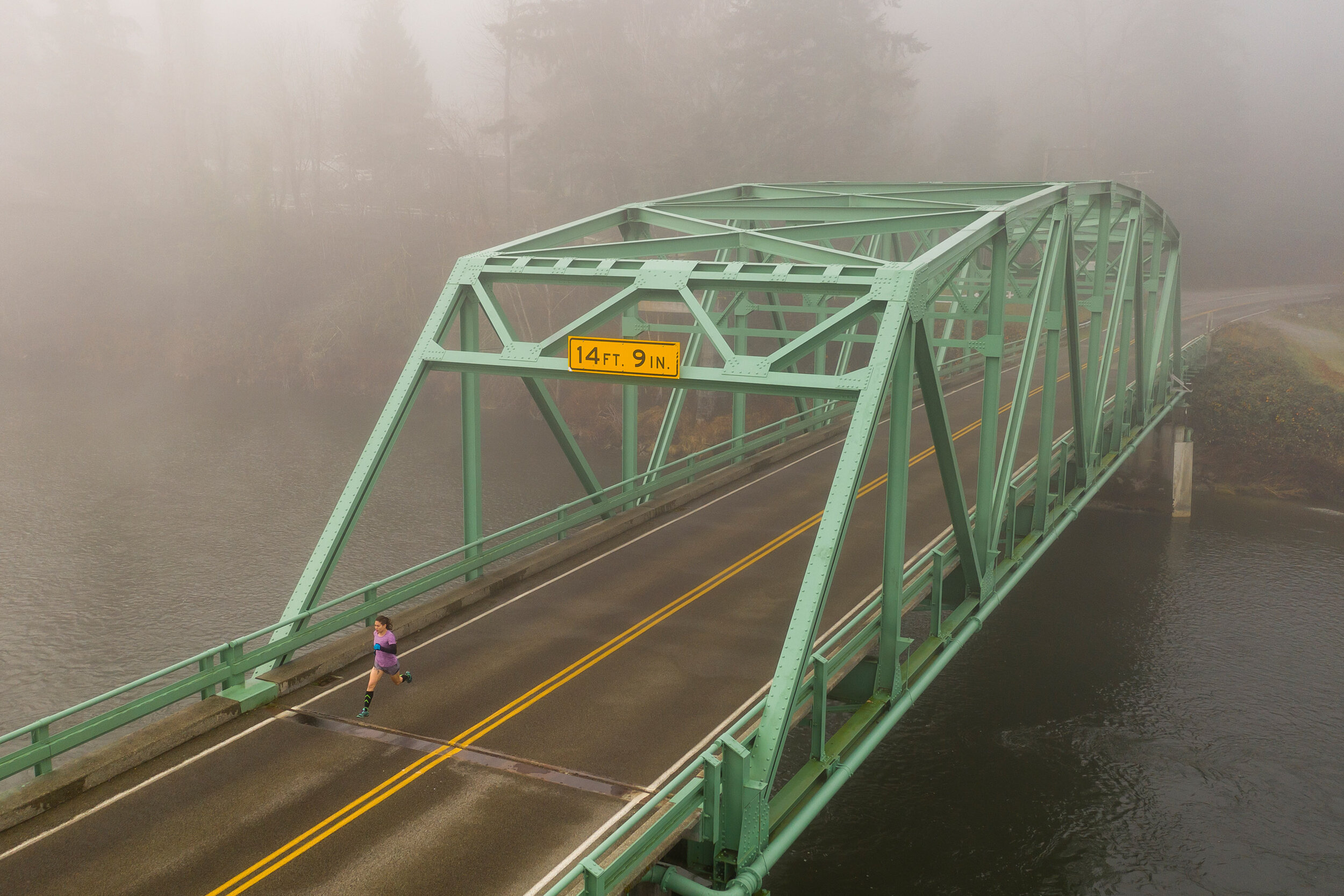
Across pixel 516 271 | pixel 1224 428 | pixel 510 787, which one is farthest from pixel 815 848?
pixel 1224 428

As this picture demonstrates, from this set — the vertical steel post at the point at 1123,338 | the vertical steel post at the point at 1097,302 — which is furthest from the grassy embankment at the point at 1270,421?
the vertical steel post at the point at 1097,302

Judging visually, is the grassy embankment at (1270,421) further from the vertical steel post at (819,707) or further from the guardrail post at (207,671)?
the guardrail post at (207,671)

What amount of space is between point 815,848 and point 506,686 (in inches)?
339

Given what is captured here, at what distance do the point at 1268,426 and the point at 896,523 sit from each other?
1652 inches

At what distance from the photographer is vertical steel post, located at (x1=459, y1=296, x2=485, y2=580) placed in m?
16.4

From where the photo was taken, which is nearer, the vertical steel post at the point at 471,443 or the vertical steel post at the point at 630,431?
the vertical steel post at the point at 471,443

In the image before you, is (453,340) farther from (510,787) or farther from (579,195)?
(510,787)

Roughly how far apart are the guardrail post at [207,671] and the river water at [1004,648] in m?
10.5

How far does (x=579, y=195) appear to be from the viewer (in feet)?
198

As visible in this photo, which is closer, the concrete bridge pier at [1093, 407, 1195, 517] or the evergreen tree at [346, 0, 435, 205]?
the concrete bridge pier at [1093, 407, 1195, 517]

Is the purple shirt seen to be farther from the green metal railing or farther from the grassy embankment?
the grassy embankment

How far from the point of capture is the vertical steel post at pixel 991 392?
15.5m

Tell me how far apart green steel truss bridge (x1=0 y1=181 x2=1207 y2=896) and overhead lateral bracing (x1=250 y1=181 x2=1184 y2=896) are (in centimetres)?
4

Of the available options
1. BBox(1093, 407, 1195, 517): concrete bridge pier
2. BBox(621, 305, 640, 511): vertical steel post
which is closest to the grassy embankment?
BBox(1093, 407, 1195, 517): concrete bridge pier
